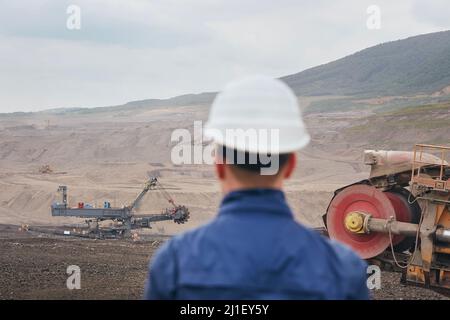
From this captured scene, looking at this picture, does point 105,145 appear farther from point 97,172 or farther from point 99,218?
point 99,218

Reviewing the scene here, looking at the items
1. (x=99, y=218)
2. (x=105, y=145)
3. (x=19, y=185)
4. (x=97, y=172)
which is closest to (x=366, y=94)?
(x=105, y=145)

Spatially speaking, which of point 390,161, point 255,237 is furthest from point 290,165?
point 390,161

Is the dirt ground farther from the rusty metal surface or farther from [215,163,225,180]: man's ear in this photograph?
[215,163,225,180]: man's ear

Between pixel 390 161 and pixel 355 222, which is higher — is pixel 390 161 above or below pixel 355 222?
above

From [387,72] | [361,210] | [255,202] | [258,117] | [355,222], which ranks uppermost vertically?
[387,72]

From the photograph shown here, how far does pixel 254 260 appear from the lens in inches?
86.1

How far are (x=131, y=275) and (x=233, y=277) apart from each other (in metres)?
12.4

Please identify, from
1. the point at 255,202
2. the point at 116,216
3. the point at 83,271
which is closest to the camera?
the point at 255,202

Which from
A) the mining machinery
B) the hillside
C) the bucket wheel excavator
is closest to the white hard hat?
the bucket wheel excavator

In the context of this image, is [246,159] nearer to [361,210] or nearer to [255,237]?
[255,237]

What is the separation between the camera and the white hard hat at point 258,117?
2.30m

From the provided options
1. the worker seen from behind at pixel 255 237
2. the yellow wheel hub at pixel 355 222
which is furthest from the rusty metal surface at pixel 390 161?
the worker seen from behind at pixel 255 237

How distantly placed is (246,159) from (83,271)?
1276cm

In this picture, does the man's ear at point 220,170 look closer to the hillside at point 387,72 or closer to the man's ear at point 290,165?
the man's ear at point 290,165
